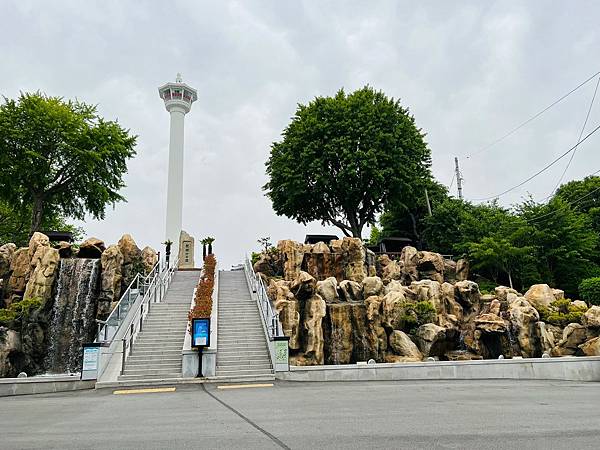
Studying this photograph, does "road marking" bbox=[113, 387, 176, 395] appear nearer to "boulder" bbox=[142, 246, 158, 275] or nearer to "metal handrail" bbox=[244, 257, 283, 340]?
"metal handrail" bbox=[244, 257, 283, 340]

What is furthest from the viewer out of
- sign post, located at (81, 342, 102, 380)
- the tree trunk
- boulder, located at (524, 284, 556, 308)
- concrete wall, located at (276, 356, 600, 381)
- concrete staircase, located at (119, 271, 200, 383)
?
the tree trunk

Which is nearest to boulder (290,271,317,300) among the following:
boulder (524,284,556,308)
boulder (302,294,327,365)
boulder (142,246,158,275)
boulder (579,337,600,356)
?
boulder (302,294,327,365)

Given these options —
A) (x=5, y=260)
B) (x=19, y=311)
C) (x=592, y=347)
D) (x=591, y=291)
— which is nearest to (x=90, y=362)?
(x=19, y=311)

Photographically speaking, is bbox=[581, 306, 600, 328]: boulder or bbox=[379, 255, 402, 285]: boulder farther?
bbox=[379, 255, 402, 285]: boulder

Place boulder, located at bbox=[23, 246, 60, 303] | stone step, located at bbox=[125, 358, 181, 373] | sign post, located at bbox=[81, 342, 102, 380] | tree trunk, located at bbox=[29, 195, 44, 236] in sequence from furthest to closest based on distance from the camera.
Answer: tree trunk, located at bbox=[29, 195, 44, 236]
boulder, located at bbox=[23, 246, 60, 303]
stone step, located at bbox=[125, 358, 181, 373]
sign post, located at bbox=[81, 342, 102, 380]

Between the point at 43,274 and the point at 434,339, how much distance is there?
61.4ft

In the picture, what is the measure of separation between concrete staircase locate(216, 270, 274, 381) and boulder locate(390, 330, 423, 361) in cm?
595

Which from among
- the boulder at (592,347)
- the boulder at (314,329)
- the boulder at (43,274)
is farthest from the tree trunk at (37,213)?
the boulder at (592,347)

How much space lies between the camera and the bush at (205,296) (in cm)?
1588

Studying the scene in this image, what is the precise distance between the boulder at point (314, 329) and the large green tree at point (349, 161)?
50.3 ft

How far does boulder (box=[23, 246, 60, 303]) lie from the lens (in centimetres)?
2184

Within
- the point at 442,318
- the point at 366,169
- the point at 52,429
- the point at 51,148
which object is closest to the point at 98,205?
the point at 51,148

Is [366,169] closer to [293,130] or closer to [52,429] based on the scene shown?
[293,130]

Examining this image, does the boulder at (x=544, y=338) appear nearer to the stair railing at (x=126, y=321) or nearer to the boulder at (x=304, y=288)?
the boulder at (x=304, y=288)
